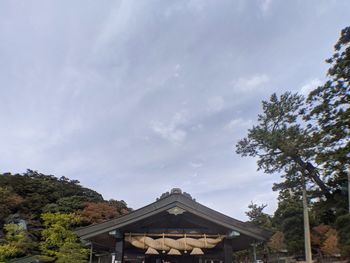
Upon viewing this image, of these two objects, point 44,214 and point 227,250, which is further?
point 44,214

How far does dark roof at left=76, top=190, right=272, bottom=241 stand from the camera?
943 cm

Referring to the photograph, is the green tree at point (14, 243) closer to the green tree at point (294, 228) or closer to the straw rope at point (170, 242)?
the straw rope at point (170, 242)

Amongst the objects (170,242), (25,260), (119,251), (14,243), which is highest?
(170,242)

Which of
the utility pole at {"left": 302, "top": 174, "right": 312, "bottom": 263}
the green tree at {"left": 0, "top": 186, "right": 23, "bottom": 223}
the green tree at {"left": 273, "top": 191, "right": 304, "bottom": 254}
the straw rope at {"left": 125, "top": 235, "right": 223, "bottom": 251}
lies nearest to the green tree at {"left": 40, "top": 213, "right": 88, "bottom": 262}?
the green tree at {"left": 0, "top": 186, "right": 23, "bottom": 223}

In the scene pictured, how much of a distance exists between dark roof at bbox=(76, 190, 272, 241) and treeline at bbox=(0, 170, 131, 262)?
11.1 meters

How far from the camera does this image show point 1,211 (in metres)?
26.4

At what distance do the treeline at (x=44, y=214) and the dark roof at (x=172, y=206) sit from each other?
36.4 feet

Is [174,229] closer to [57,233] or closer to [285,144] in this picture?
[285,144]

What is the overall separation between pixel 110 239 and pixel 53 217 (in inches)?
693

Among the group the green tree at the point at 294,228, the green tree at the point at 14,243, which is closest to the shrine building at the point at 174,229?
the green tree at the point at 294,228

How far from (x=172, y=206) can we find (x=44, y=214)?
21670 millimetres

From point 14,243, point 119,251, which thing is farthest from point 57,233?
point 119,251

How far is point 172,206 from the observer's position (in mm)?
9570

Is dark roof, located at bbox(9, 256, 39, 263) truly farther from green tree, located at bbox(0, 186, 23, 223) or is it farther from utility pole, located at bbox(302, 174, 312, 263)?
utility pole, located at bbox(302, 174, 312, 263)
